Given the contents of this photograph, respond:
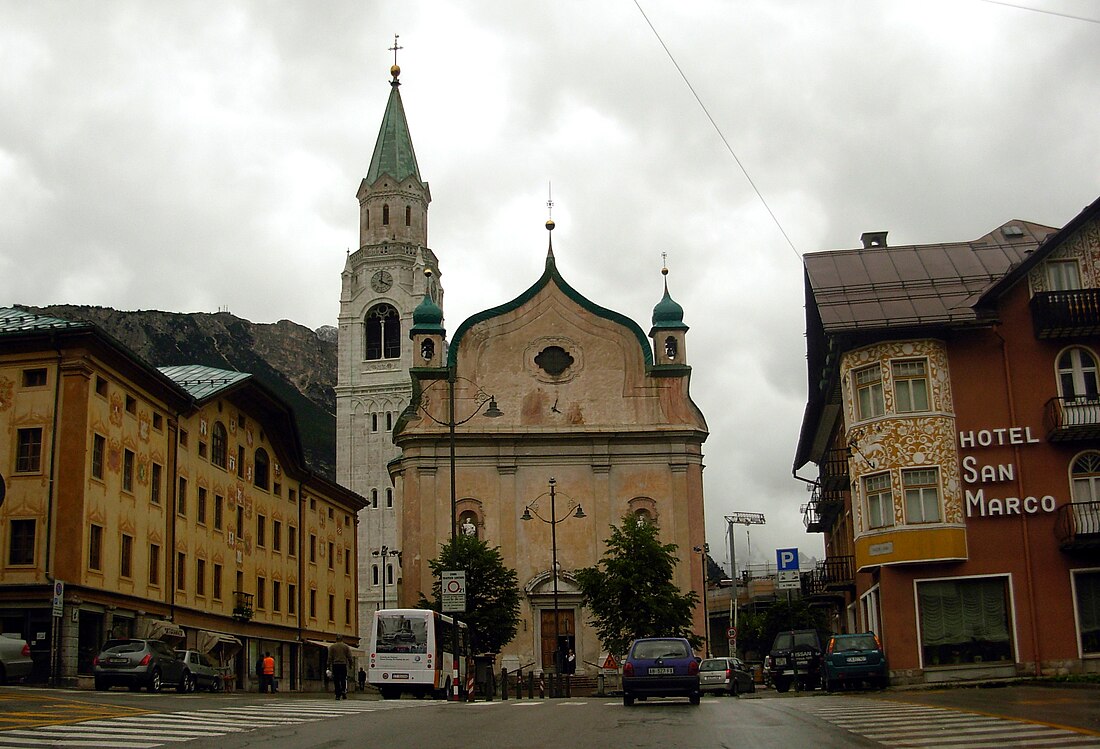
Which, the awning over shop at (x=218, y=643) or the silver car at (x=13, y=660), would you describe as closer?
the silver car at (x=13, y=660)

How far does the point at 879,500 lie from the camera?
3594 cm

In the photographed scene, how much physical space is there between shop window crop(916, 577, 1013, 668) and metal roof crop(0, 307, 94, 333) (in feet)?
84.1

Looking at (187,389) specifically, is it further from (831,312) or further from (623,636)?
(831,312)

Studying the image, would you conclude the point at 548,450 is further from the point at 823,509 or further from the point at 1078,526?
the point at 1078,526

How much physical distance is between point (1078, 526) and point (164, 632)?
27.7 meters

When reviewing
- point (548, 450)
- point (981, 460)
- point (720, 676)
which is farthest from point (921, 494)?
point (548, 450)

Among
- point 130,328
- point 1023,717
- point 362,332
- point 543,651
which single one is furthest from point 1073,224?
point 130,328

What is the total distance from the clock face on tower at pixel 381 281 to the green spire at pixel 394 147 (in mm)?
8179

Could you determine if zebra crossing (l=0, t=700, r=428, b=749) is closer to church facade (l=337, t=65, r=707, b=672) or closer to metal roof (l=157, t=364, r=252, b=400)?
metal roof (l=157, t=364, r=252, b=400)

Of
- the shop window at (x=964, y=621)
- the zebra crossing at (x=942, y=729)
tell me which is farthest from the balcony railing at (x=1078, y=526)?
the zebra crossing at (x=942, y=729)

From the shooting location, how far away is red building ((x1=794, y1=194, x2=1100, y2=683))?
111 feet

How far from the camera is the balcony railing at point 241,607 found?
168 feet

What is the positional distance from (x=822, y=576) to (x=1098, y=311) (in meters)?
16.6

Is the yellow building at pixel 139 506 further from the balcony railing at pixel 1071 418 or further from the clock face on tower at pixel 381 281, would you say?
the clock face on tower at pixel 381 281
